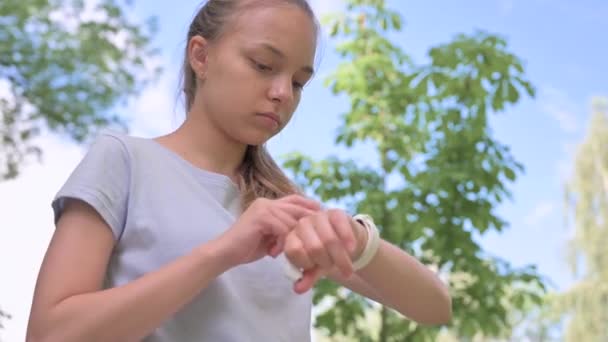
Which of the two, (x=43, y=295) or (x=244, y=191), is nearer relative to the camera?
(x=43, y=295)

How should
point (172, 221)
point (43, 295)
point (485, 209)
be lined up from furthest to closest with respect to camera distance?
point (485, 209), point (172, 221), point (43, 295)

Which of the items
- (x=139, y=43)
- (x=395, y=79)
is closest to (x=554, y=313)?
(x=139, y=43)

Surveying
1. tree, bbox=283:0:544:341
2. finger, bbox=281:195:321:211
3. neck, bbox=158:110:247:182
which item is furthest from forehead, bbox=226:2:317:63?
tree, bbox=283:0:544:341

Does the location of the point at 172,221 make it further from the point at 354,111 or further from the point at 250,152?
the point at 354,111

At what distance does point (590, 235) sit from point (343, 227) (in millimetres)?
16239

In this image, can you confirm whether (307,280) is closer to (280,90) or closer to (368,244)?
(368,244)

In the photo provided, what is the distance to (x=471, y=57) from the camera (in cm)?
358

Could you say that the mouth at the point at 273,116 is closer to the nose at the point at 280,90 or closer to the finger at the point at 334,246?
the nose at the point at 280,90

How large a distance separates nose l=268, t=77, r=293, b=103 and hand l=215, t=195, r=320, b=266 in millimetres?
200

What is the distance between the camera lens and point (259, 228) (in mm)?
670

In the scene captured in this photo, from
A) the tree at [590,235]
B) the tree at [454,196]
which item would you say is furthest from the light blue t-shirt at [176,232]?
the tree at [590,235]

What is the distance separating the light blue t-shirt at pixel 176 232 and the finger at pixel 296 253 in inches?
7.2

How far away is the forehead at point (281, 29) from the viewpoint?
2.81 ft

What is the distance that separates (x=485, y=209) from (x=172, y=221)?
294 cm
